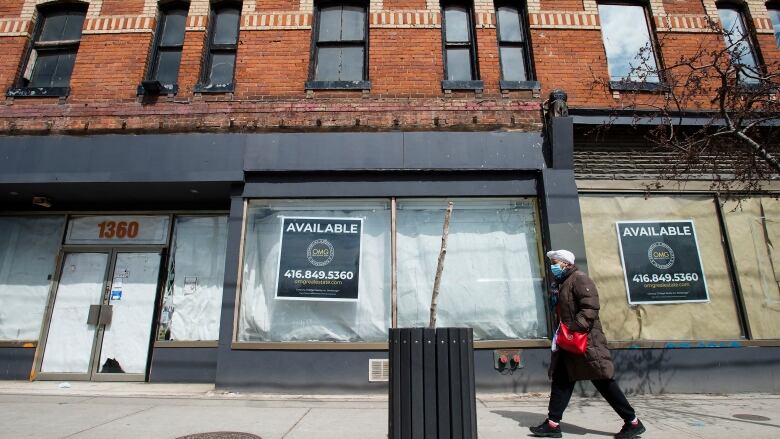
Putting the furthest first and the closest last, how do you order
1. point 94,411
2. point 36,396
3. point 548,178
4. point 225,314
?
point 548,178 → point 225,314 → point 36,396 → point 94,411

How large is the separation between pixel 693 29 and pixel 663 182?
3118mm

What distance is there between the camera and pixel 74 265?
7.87m

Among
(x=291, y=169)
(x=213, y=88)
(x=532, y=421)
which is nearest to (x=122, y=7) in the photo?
(x=213, y=88)

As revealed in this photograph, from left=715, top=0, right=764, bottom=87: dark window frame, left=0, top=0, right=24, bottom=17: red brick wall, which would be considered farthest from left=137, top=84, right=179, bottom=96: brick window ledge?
left=715, top=0, right=764, bottom=87: dark window frame

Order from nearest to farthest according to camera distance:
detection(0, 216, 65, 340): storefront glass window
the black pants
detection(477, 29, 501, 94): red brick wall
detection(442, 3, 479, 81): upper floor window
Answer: the black pants < detection(477, 29, 501, 94): red brick wall < detection(0, 216, 65, 340): storefront glass window < detection(442, 3, 479, 81): upper floor window

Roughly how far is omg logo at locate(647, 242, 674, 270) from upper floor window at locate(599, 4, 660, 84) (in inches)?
119

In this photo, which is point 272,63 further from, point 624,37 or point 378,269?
point 624,37

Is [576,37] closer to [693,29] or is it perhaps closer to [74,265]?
[693,29]

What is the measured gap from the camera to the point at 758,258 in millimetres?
6902

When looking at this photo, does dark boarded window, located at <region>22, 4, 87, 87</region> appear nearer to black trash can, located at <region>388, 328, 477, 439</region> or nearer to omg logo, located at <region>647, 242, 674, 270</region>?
black trash can, located at <region>388, 328, 477, 439</region>

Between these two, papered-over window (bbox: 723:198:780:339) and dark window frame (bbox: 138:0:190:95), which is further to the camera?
dark window frame (bbox: 138:0:190:95)

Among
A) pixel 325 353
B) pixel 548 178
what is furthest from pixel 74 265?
pixel 548 178

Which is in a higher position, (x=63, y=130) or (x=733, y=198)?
(x=63, y=130)

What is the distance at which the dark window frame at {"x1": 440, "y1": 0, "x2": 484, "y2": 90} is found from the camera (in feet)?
24.6
